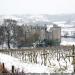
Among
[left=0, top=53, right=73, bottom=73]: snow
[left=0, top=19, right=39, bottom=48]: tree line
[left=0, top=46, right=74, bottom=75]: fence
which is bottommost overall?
[left=0, top=53, right=73, bottom=73]: snow

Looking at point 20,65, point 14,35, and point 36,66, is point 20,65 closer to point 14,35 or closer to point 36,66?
point 36,66

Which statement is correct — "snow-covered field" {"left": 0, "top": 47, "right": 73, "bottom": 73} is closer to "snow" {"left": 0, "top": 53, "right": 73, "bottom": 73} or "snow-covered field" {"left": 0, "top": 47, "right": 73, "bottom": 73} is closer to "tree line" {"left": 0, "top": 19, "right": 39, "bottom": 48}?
"snow" {"left": 0, "top": 53, "right": 73, "bottom": 73}

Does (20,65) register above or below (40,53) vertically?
below

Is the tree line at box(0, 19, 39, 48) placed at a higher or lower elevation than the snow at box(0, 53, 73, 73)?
higher

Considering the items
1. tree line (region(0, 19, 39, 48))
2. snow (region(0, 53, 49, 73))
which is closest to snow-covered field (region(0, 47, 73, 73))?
snow (region(0, 53, 49, 73))

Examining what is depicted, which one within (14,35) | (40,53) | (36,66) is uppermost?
(14,35)

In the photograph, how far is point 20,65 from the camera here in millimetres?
2756

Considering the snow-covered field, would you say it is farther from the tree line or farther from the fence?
the tree line

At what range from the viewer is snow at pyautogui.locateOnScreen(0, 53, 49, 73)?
8.99ft

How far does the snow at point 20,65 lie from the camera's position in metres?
2.74

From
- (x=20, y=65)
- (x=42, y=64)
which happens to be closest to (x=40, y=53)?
(x=42, y=64)

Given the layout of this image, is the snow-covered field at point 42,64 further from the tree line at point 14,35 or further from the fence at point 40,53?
the tree line at point 14,35

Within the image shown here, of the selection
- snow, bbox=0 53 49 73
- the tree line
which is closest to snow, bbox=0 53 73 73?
snow, bbox=0 53 49 73

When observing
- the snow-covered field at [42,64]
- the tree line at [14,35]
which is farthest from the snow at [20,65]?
the tree line at [14,35]
